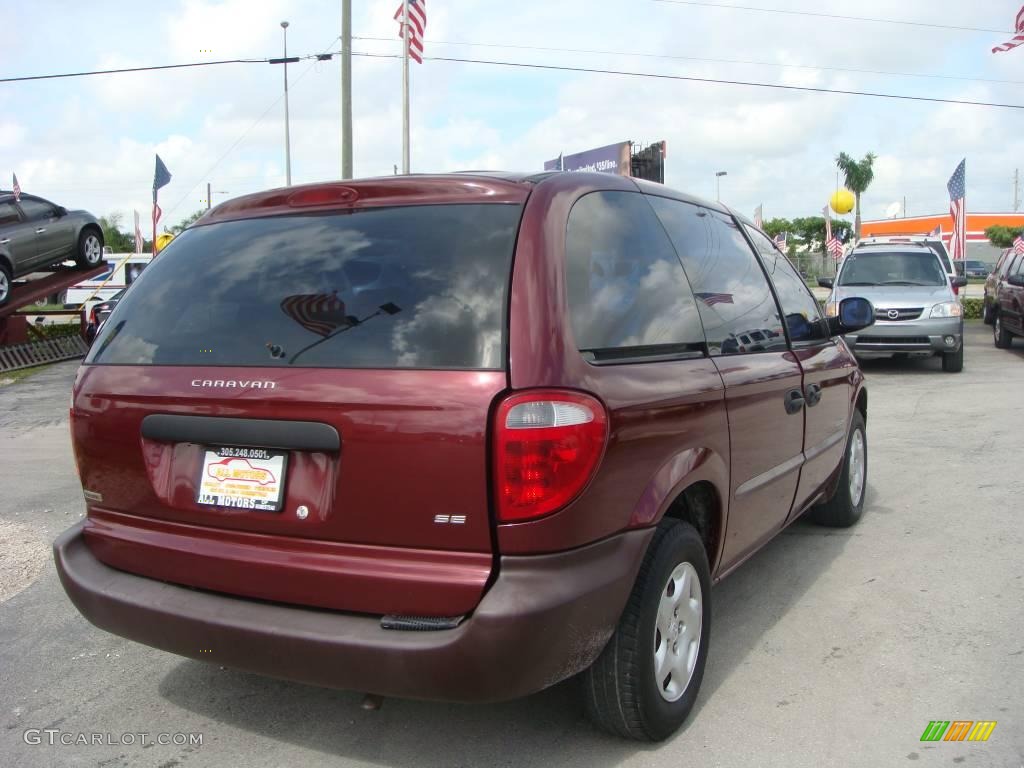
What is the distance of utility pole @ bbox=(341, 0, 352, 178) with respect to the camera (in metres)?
17.8

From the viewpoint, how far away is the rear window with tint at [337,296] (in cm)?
259

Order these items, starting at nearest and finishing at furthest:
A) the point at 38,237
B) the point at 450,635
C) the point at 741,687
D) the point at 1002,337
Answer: the point at 450,635 < the point at 741,687 < the point at 38,237 < the point at 1002,337

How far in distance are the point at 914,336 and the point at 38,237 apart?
1373cm

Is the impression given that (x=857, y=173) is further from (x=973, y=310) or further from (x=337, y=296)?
(x=337, y=296)

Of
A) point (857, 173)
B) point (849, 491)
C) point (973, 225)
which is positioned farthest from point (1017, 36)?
point (973, 225)

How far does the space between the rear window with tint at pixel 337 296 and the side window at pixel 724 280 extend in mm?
1004

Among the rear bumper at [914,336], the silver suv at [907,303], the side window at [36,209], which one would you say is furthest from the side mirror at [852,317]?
the side window at [36,209]

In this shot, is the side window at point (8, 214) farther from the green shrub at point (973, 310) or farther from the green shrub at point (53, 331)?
the green shrub at point (973, 310)

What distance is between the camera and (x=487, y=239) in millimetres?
2699

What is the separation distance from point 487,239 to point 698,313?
101 cm

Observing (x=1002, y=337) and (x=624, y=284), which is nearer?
(x=624, y=284)

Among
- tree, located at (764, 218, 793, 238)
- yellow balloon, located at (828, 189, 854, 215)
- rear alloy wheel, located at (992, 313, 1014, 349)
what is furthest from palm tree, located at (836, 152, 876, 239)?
rear alloy wheel, located at (992, 313, 1014, 349)

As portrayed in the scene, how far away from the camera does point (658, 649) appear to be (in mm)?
2967

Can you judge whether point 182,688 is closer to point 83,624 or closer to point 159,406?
point 83,624
